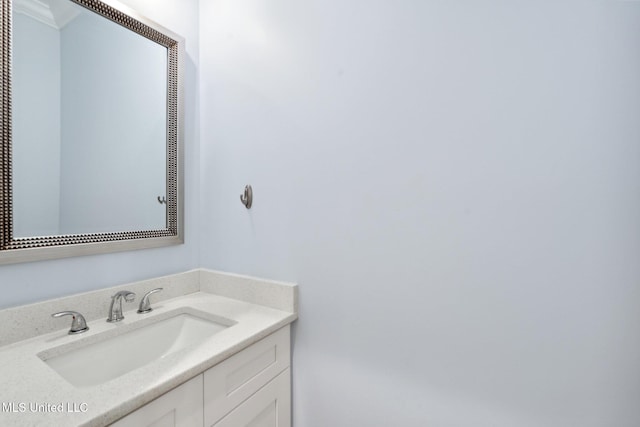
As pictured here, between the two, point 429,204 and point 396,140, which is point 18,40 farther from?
point 429,204

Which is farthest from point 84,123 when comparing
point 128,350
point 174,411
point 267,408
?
point 267,408

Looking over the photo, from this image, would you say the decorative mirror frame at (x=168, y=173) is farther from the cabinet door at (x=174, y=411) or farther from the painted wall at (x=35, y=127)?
the cabinet door at (x=174, y=411)

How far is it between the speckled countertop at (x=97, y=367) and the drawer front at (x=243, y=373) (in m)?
0.04

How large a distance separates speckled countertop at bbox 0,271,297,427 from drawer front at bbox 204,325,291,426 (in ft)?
0.15

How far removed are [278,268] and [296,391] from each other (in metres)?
0.50

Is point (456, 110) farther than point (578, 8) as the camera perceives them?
Yes

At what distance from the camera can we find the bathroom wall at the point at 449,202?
749mm

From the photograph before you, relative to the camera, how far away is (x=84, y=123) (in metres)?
1.08

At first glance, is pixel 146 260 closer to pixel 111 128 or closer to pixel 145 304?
pixel 145 304

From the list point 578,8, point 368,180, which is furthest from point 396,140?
point 578,8

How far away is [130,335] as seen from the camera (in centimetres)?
106

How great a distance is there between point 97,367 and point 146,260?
1.41 ft

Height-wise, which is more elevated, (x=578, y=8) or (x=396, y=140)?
(x=578, y=8)

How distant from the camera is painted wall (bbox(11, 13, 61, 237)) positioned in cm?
91
